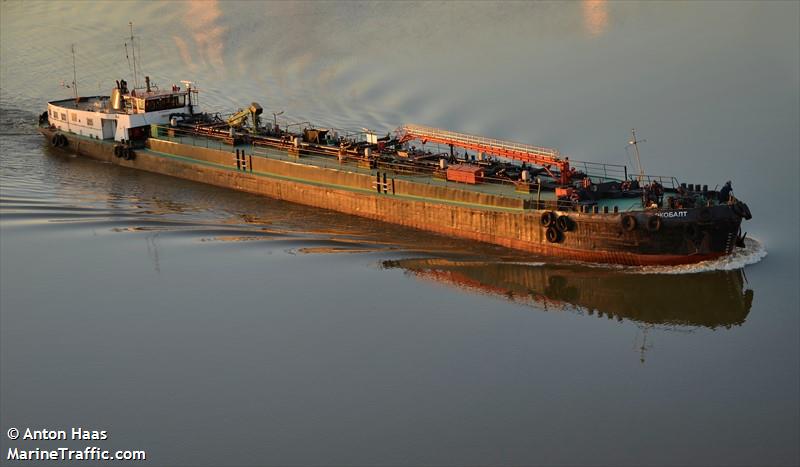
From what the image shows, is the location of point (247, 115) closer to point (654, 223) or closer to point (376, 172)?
point (376, 172)

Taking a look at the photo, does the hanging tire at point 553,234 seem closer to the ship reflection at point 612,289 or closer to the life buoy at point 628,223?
the ship reflection at point 612,289

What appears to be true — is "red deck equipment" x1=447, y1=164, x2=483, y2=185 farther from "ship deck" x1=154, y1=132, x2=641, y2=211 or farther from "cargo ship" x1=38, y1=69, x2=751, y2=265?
"ship deck" x1=154, y1=132, x2=641, y2=211

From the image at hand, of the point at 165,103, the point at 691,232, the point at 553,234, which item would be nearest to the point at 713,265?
the point at 691,232

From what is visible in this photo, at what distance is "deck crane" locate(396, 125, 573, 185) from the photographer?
37.8 m

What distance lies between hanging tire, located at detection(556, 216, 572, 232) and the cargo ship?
5cm

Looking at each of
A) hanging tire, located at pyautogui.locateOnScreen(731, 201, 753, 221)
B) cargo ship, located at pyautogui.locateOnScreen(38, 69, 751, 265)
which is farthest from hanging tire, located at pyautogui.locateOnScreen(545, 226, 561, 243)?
hanging tire, located at pyautogui.locateOnScreen(731, 201, 753, 221)

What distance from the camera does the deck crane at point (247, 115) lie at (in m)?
50.5

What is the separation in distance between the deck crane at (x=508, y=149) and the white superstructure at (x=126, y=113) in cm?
1796

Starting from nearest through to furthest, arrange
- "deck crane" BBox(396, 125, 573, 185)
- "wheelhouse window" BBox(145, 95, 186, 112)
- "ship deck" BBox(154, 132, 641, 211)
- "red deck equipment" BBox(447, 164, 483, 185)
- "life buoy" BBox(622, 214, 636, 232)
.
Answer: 1. "life buoy" BBox(622, 214, 636, 232)
2. "ship deck" BBox(154, 132, 641, 211)
3. "deck crane" BBox(396, 125, 573, 185)
4. "red deck equipment" BBox(447, 164, 483, 185)
5. "wheelhouse window" BBox(145, 95, 186, 112)

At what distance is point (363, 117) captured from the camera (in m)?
55.0

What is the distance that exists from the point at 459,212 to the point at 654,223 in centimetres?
843

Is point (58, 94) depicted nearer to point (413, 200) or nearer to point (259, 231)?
point (259, 231)

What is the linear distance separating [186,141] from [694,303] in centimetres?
3050

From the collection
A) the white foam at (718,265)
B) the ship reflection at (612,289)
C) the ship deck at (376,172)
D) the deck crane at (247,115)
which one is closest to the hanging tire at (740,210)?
the white foam at (718,265)
